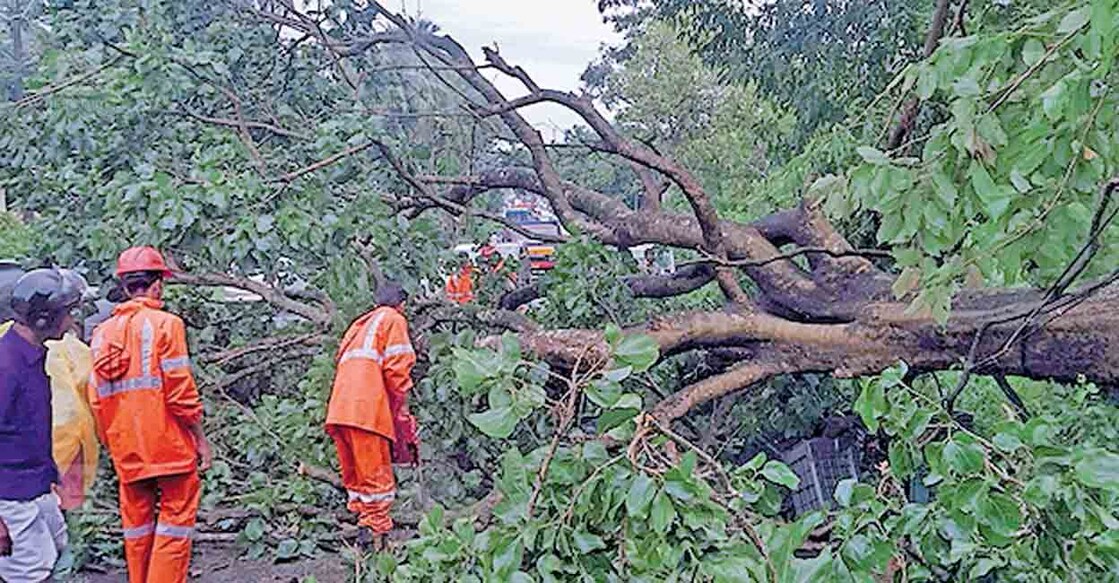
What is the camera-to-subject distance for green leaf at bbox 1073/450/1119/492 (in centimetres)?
155

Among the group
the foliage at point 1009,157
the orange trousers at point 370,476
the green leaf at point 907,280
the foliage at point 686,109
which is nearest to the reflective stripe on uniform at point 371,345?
the orange trousers at point 370,476

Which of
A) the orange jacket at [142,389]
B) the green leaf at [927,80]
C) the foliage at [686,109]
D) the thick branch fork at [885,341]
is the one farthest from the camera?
the foliage at [686,109]

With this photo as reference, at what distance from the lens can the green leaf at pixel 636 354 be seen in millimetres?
1728

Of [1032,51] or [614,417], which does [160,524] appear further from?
[1032,51]

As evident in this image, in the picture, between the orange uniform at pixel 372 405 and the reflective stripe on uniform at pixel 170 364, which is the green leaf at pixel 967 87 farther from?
the orange uniform at pixel 372 405

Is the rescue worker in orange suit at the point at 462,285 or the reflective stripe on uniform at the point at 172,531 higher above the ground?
the rescue worker in orange suit at the point at 462,285

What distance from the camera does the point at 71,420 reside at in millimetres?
4375

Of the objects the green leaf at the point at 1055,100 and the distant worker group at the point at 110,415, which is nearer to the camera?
the green leaf at the point at 1055,100

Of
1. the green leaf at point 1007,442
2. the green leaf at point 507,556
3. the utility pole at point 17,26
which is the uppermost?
the utility pole at point 17,26

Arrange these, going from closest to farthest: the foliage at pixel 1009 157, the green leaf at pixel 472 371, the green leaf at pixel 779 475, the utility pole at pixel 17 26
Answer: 1. the green leaf at pixel 472 371
2. the green leaf at pixel 779 475
3. the foliage at pixel 1009 157
4. the utility pole at pixel 17 26

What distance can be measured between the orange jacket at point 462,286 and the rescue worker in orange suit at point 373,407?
99 cm

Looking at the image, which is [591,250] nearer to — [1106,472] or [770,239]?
[770,239]

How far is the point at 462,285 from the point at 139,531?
8.06ft

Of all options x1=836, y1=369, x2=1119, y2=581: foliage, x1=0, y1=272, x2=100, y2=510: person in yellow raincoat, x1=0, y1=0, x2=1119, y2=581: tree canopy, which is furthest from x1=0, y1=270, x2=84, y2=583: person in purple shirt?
x1=836, y1=369, x2=1119, y2=581: foliage
